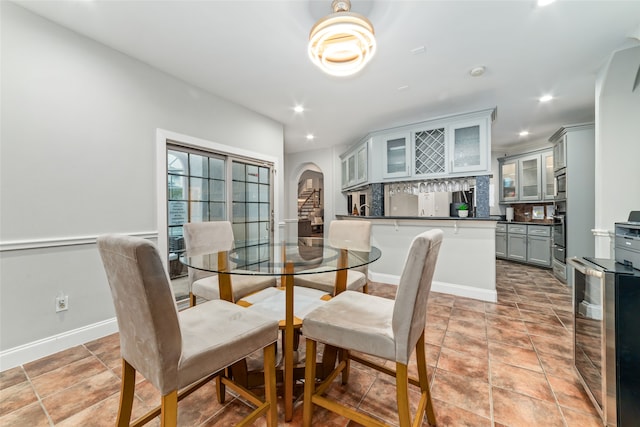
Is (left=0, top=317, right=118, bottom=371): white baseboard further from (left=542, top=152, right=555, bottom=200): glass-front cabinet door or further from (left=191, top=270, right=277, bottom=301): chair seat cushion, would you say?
(left=542, top=152, right=555, bottom=200): glass-front cabinet door

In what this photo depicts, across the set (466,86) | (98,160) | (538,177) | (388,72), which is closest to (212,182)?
(98,160)

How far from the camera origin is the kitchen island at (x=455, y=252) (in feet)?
10.4

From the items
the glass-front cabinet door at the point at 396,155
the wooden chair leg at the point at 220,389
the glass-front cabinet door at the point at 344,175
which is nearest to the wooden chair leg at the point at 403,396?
the wooden chair leg at the point at 220,389

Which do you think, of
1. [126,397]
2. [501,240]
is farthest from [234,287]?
[501,240]

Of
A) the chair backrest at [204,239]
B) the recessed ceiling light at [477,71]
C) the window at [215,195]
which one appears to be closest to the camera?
the chair backrest at [204,239]

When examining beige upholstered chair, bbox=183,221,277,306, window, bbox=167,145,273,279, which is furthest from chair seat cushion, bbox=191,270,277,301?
window, bbox=167,145,273,279

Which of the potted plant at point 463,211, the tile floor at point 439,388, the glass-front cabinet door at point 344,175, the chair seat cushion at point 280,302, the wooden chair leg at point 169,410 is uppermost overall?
the glass-front cabinet door at point 344,175

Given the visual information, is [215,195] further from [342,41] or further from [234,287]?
[342,41]

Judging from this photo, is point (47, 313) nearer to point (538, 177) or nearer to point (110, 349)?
point (110, 349)

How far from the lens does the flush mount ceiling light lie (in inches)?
57.6

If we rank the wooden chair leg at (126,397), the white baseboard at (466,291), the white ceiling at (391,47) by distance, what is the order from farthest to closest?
the white baseboard at (466,291)
the white ceiling at (391,47)
the wooden chair leg at (126,397)

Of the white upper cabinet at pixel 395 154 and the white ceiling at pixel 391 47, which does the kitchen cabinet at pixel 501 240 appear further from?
the white upper cabinet at pixel 395 154

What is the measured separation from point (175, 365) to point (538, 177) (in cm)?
643

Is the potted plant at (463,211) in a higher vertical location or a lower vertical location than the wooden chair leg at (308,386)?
higher
